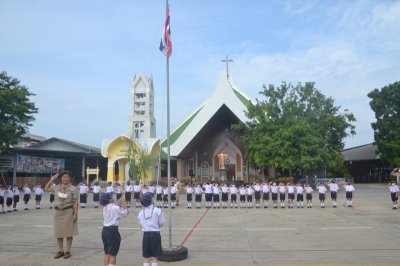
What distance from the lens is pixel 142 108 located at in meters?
40.2

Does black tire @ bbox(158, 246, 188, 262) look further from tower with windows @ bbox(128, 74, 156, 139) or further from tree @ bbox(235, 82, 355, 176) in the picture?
tower with windows @ bbox(128, 74, 156, 139)

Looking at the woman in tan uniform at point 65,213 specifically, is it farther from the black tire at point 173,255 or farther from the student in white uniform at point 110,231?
the black tire at point 173,255

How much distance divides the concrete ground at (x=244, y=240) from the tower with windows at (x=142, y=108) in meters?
24.5

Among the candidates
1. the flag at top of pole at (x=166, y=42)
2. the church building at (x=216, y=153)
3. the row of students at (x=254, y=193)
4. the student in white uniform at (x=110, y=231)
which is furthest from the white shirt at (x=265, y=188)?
the church building at (x=216, y=153)

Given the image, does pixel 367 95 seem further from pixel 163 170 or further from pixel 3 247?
pixel 3 247

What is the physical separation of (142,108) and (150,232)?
34515mm

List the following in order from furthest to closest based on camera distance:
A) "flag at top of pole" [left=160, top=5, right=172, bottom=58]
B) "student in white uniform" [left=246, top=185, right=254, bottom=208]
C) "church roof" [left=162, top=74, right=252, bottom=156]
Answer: "church roof" [left=162, top=74, right=252, bottom=156]
"student in white uniform" [left=246, top=185, right=254, bottom=208]
"flag at top of pole" [left=160, top=5, right=172, bottom=58]

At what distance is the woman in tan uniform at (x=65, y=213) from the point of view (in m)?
7.70

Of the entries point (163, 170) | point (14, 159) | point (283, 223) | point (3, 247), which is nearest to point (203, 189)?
point (283, 223)

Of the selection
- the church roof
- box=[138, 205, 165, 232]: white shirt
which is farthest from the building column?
box=[138, 205, 165, 232]: white shirt

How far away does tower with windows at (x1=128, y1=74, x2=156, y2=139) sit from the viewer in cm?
3928

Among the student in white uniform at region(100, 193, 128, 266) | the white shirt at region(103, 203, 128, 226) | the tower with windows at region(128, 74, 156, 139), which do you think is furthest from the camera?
the tower with windows at region(128, 74, 156, 139)

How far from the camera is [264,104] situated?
30.0 metres

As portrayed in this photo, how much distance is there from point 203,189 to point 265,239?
11.0 meters
